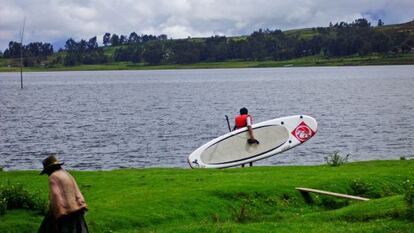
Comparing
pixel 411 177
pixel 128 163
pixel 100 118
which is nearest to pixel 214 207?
pixel 411 177

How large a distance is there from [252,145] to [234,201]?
14.1 m

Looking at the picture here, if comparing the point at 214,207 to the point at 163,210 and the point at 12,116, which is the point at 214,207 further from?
the point at 12,116

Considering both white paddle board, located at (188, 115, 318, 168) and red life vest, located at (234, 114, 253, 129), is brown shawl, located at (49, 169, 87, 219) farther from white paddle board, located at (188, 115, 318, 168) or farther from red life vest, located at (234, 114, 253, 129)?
red life vest, located at (234, 114, 253, 129)

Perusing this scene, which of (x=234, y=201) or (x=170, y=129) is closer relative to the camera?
(x=234, y=201)

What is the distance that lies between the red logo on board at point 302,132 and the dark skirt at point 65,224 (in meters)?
24.6

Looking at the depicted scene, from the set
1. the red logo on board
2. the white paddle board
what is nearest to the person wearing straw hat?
the white paddle board

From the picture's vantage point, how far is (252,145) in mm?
35719

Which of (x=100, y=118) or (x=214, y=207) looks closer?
(x=214, y=207)

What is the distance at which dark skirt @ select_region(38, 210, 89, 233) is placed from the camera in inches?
581

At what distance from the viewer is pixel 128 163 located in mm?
49094

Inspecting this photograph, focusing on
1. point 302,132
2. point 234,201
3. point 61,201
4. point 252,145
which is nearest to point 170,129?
point 302,132

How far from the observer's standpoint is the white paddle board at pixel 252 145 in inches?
1378

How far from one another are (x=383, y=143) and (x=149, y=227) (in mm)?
41773

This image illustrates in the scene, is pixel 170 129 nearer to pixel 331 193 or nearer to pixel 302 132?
pixel 302 132
